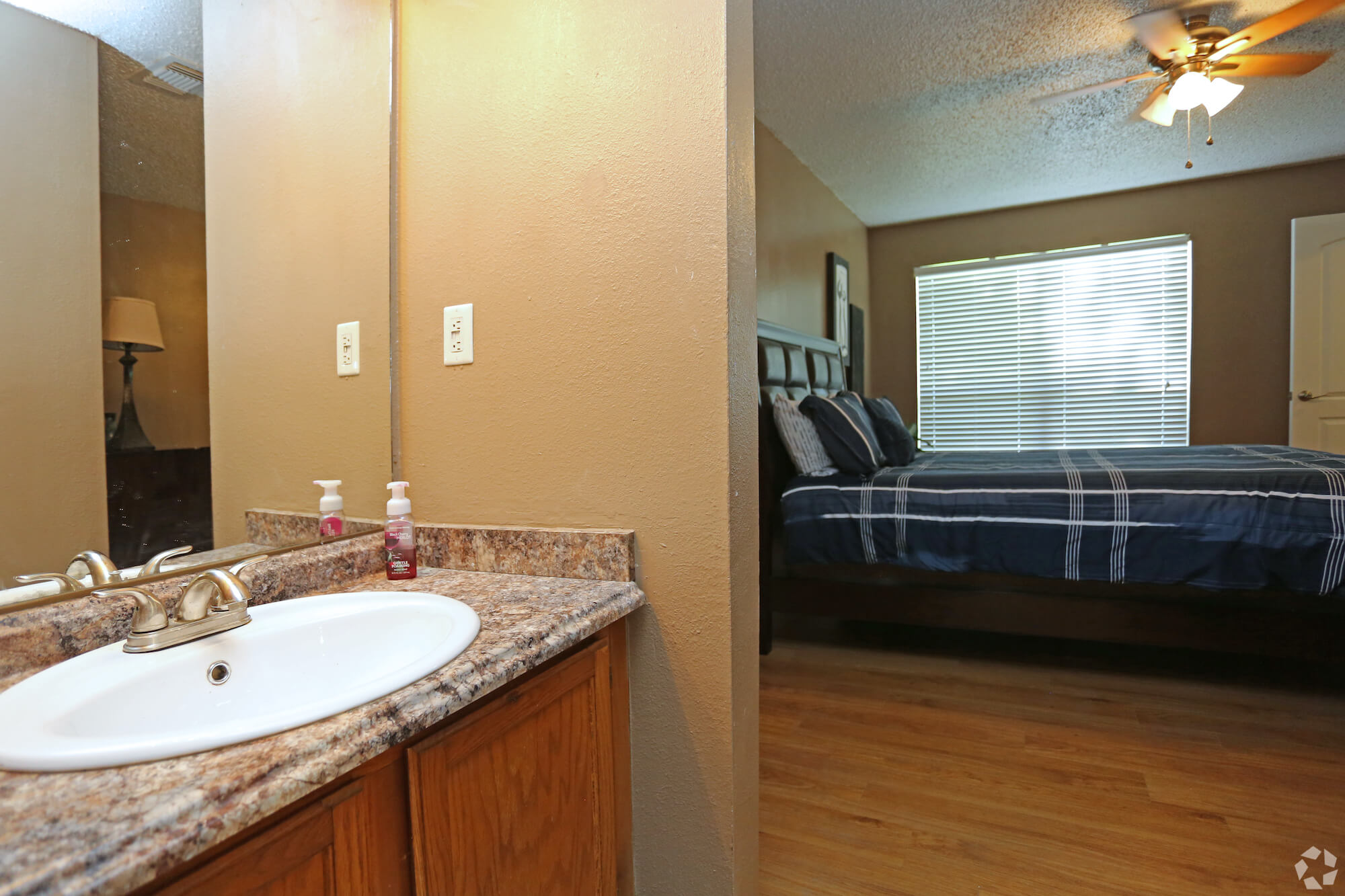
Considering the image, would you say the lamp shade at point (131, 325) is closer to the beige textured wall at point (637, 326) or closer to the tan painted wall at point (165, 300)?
the tan painted wall at point (165, 300)

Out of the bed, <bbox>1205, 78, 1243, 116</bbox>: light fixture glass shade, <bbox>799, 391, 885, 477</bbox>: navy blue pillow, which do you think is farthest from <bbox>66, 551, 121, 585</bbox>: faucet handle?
<bbox>1205, 78, 1243, 116</bbox>: light fixture glass shade

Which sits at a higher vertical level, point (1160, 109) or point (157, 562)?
point (1160, 109)

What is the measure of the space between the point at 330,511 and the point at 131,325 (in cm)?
43

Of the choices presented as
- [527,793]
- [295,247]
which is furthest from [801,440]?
[527,793]

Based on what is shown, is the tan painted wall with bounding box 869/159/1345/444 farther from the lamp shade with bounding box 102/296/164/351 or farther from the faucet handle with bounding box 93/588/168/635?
the faucet handle with bounding box 93/588/168/635

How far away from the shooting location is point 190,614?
80cm

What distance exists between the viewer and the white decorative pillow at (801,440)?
9.13 ft

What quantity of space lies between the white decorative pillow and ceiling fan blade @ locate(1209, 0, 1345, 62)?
2.15 m

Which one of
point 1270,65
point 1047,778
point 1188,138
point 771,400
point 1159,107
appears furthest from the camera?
point 1188,138

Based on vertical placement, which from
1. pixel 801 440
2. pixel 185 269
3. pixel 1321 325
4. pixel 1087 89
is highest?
pixel 1087 89

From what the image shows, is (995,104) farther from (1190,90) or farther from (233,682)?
(233,682)

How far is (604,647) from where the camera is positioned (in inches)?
40.7

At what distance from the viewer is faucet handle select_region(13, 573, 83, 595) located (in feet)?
2.62

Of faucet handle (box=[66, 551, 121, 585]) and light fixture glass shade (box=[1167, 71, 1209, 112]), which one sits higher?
light fixture glass shade (box=[1167, 71, 1209, 112])
